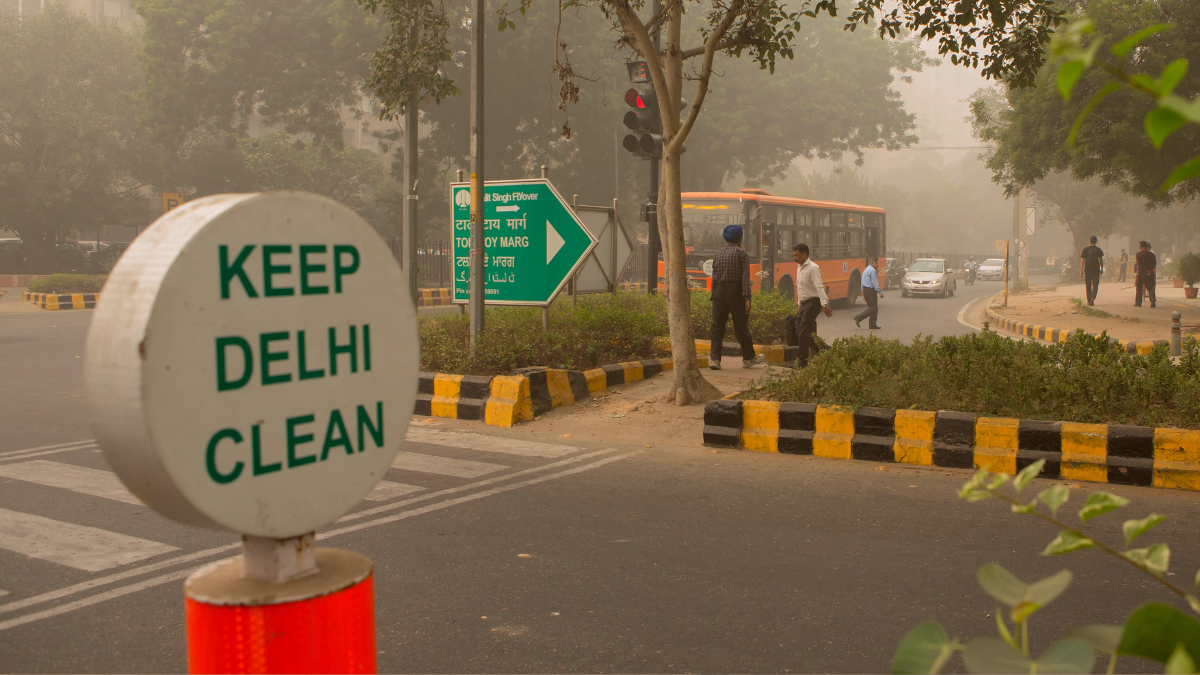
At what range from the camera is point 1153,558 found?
1172 mm

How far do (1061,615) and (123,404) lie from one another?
3.77 metres

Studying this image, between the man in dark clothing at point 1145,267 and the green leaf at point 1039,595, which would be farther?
the man in dark clothing at point 1145,267

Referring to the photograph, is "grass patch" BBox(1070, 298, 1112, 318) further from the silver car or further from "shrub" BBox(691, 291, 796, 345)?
"shrub" BBox(691, 291, 796, 345)

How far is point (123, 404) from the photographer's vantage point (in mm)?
1410

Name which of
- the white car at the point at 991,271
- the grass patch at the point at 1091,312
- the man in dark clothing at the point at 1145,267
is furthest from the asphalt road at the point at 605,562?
the white car at the point at 991,271

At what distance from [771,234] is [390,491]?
18.3m

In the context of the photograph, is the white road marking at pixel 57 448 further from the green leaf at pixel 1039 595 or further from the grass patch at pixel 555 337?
the green leaf at pixel 1039 595

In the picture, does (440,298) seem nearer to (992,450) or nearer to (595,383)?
(595,383)

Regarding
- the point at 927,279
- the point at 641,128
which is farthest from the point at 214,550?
the point at 927,279

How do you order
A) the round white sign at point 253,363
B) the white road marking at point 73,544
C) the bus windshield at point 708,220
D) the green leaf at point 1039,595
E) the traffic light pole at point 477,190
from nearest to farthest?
the green leaf at point 1039,595 < the round white sign at point 253,363 < the white road marking at point 73,544 < the traffic light pole at point 477,190 < the bus windshield at point 708,220

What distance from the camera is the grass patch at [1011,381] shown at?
22.6ft

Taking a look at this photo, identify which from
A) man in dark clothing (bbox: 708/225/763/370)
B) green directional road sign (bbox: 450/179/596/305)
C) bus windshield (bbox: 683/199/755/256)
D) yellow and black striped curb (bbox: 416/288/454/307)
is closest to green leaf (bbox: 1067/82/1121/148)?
green directional road sign (bbox: 450/179/596/305)

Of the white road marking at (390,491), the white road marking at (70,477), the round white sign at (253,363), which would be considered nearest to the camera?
the round white sign at (253,363)

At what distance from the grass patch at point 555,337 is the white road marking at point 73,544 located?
4.57 m
